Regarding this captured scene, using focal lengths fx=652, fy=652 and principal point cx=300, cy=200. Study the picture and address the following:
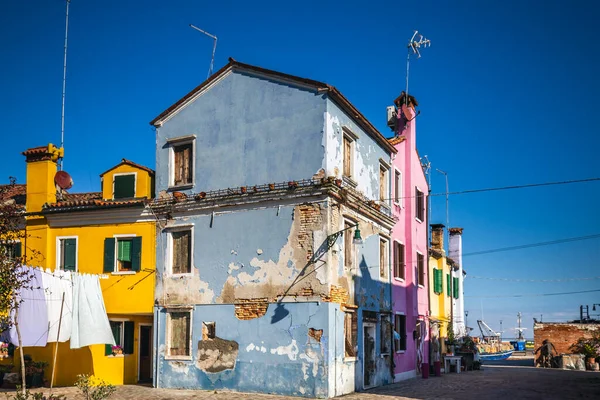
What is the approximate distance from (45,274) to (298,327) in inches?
287

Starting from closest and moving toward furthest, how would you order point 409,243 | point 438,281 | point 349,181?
1. point 349,181
2. point 409,243
3. point 438,281

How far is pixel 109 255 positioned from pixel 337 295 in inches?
315

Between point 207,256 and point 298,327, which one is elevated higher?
point 207,256

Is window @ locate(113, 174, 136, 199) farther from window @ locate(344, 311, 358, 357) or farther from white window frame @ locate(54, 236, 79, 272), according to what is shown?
window @ locate(344, 311, 358, 357)

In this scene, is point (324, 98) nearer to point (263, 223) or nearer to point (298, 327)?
point (263, 223)

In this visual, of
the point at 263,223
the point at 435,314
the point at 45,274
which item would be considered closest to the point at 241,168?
the point at 263,223

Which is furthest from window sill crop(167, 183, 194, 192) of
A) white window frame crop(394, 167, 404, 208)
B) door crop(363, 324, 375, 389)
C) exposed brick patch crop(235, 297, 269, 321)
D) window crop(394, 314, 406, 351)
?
window crop(394, 314, 406, 351)

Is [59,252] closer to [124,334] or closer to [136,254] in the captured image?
[136,254]

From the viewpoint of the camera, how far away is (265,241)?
1931 cm

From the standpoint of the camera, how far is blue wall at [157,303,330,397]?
1792cm

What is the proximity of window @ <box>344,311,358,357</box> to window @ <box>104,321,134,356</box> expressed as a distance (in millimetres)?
7593

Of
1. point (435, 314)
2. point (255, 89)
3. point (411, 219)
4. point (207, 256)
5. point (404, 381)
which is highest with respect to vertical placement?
point (255, 89)

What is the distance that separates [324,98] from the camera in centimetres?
1908

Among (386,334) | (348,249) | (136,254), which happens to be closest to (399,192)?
(386,334)
